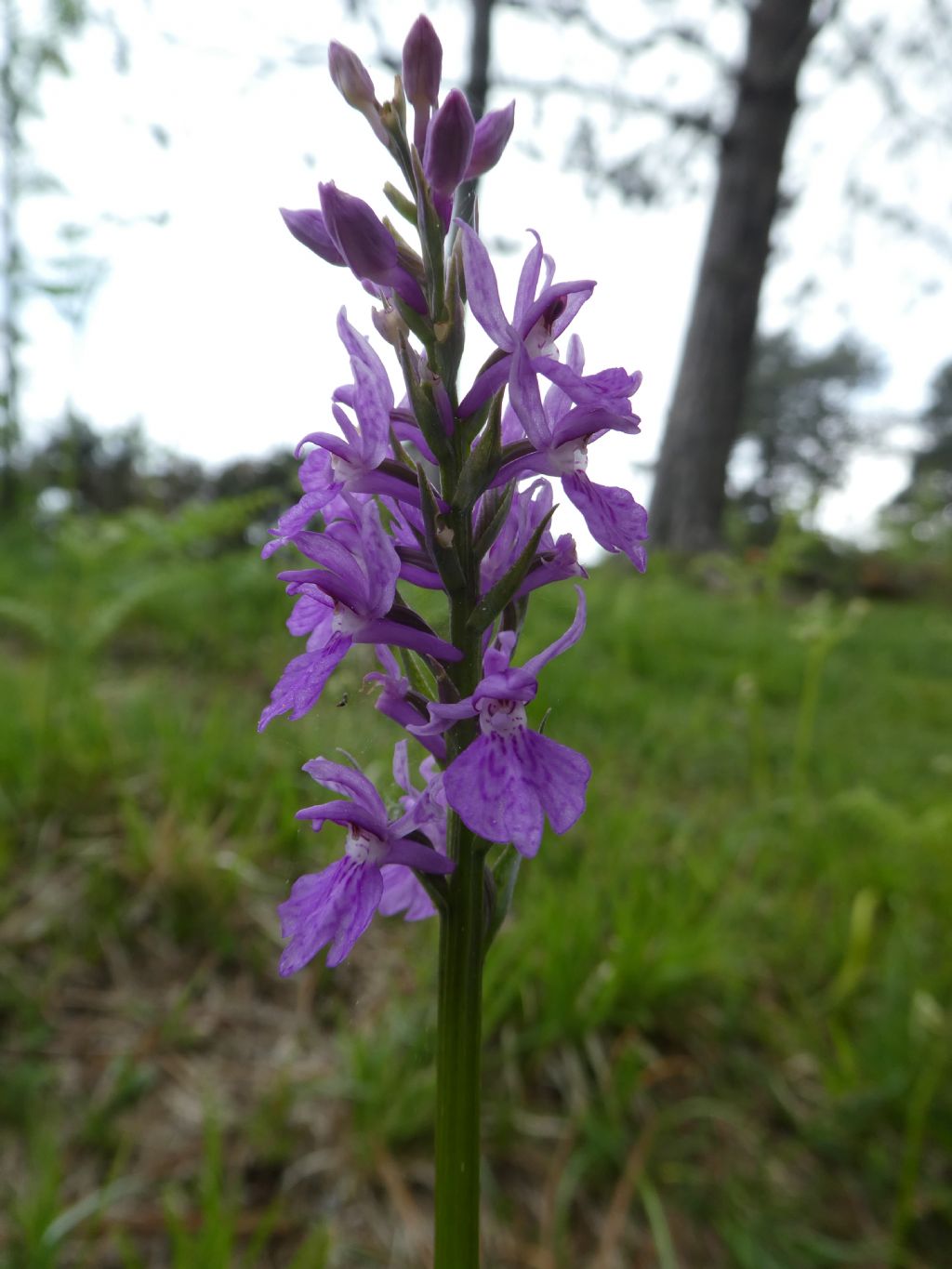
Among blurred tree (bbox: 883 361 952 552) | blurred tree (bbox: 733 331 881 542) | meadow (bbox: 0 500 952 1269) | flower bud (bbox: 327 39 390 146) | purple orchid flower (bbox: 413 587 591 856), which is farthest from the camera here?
blurred tree (bbox: 733 331 881 542)

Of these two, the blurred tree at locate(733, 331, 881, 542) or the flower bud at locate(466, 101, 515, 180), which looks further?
the blurred tree at locate(733, 331, 881, 542)

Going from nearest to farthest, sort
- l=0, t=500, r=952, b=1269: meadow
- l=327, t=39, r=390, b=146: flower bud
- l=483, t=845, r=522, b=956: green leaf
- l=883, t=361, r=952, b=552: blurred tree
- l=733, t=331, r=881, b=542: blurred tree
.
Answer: l=483, t=845, r=522, b=956: green leaf, l=327, t=39, r=390, b=146: flower bud, l=0, t=500, r=952, b=1269: meadow, l=883, t=361, r=952, b=552: blurred tree, l=733, t=331, r=881, b=542: blurred tree

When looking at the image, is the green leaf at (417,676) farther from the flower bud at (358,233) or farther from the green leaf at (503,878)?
the flower bud at (358,233)

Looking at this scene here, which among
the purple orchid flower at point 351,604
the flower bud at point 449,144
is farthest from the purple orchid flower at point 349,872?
the flower bud at point 449,144

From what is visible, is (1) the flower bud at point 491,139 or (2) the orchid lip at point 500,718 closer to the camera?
(2) the orchid lip at point 500,718

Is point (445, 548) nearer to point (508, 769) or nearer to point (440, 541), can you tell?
point (440, 541)

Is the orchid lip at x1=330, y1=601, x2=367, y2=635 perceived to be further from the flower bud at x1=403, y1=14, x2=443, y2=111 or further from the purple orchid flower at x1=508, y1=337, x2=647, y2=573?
the flower bud at x1=403, y1=14, x2=443, y2=111

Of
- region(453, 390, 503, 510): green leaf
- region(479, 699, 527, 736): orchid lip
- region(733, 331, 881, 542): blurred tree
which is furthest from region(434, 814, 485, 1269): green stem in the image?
region(733, 331, 881, 542): blurred tree
